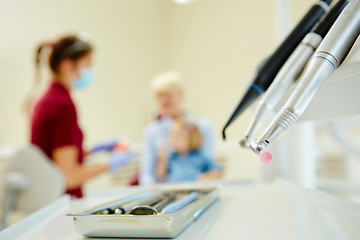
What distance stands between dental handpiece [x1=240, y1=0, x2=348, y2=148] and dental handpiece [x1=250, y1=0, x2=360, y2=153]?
37 mm

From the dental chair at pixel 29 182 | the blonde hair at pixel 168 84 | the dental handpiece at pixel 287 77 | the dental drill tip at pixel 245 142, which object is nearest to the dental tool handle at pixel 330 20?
the dental handpiece at pixel 287 77

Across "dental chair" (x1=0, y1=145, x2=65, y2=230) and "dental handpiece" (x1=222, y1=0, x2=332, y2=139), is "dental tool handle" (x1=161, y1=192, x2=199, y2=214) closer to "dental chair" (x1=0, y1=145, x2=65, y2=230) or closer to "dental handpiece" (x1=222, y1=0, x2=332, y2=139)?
"dental handpiece" (x1=222, y1=0, x2=332, y2=139)

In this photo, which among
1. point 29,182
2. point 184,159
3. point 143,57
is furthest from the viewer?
point 143,57

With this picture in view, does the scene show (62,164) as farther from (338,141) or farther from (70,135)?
(338,141)

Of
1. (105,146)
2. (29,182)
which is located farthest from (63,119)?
(105,146)

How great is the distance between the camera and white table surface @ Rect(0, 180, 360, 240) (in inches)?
9.6

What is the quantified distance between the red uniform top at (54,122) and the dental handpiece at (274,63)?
35.2 inches

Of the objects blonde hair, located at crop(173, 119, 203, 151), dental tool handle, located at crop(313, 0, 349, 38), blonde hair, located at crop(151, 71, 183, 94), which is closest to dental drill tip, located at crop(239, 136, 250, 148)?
dental tool handle, located at crop(313, 0, 349, 38)

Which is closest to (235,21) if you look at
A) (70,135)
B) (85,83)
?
(85,83)

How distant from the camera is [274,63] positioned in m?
0.28

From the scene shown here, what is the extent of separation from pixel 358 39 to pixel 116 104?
2.51 m

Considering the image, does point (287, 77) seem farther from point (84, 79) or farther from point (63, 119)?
point (84, 79)

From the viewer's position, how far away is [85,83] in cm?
140

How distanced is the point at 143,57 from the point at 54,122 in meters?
1.93
